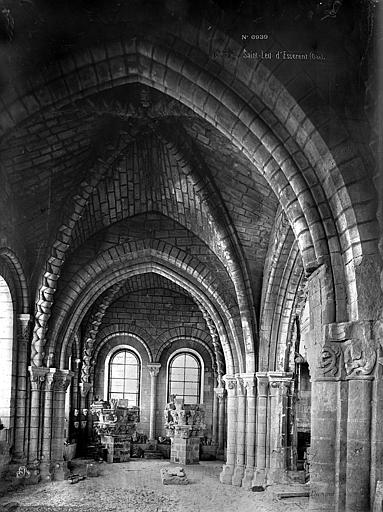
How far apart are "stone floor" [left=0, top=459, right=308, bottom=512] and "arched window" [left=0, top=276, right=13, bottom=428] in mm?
1522

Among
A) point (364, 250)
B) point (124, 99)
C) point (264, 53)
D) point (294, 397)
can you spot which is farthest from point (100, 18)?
point (294, 397)

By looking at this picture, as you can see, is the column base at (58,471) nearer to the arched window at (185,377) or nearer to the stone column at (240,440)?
A: the stone column at (240,440)

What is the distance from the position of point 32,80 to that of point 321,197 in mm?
3272

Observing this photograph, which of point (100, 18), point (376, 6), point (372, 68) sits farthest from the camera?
point (100, 18)

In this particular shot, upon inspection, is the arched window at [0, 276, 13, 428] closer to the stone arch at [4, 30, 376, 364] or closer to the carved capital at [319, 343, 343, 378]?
the stone arch at [4, 30, 376, 364]

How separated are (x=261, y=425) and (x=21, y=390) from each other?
4744 mm

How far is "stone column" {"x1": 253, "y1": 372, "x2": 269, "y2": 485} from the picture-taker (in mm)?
12516

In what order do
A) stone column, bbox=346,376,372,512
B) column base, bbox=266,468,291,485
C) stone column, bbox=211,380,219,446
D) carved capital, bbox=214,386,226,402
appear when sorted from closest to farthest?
1. stone column, bbox=346,376,372,512
2. column base, bbox=266,468,291,485
3. carved capital, bbox=214,386,226,402
4. stone column, bbox=211,380,219,446

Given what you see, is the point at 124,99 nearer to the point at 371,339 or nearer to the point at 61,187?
the point at 61,187

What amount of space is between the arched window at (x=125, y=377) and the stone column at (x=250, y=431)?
842cm

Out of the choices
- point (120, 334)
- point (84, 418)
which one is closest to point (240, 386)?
point (84, 418)

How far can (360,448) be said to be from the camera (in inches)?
229

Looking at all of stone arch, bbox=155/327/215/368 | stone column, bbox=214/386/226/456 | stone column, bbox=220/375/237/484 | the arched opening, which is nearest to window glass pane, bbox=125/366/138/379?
stone arch, bbox=155/327/215/368

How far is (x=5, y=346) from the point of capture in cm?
1244
